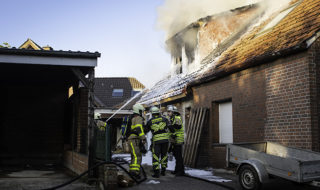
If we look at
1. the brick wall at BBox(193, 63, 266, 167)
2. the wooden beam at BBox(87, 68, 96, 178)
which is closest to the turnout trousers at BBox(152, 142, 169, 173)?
the wooden beam at BBox(87, 68, 96, 178)

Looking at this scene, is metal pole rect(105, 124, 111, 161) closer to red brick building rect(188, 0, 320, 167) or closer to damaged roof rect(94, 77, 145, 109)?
red brick building rect(188, 0, 320, 167)

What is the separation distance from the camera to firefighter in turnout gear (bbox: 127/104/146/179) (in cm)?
898

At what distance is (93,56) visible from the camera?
30.2ft

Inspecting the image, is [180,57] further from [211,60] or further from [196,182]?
[196,182]

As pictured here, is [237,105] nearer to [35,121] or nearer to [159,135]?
[159,135]

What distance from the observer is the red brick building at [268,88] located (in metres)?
8.51

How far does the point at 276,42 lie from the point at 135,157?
4774 millimetres

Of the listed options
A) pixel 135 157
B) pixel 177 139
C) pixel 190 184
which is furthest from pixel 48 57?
pixel 190 184

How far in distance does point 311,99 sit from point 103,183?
4.89 meters

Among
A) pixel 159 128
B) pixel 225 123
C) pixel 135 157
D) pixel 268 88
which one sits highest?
pixel 268 88

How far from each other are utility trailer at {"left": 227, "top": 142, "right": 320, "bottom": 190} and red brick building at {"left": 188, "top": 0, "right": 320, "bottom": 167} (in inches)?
27.8

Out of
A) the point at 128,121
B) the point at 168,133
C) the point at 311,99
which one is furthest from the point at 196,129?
the point at 311,99

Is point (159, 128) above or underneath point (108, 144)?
above

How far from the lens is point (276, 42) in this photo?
394 inches
